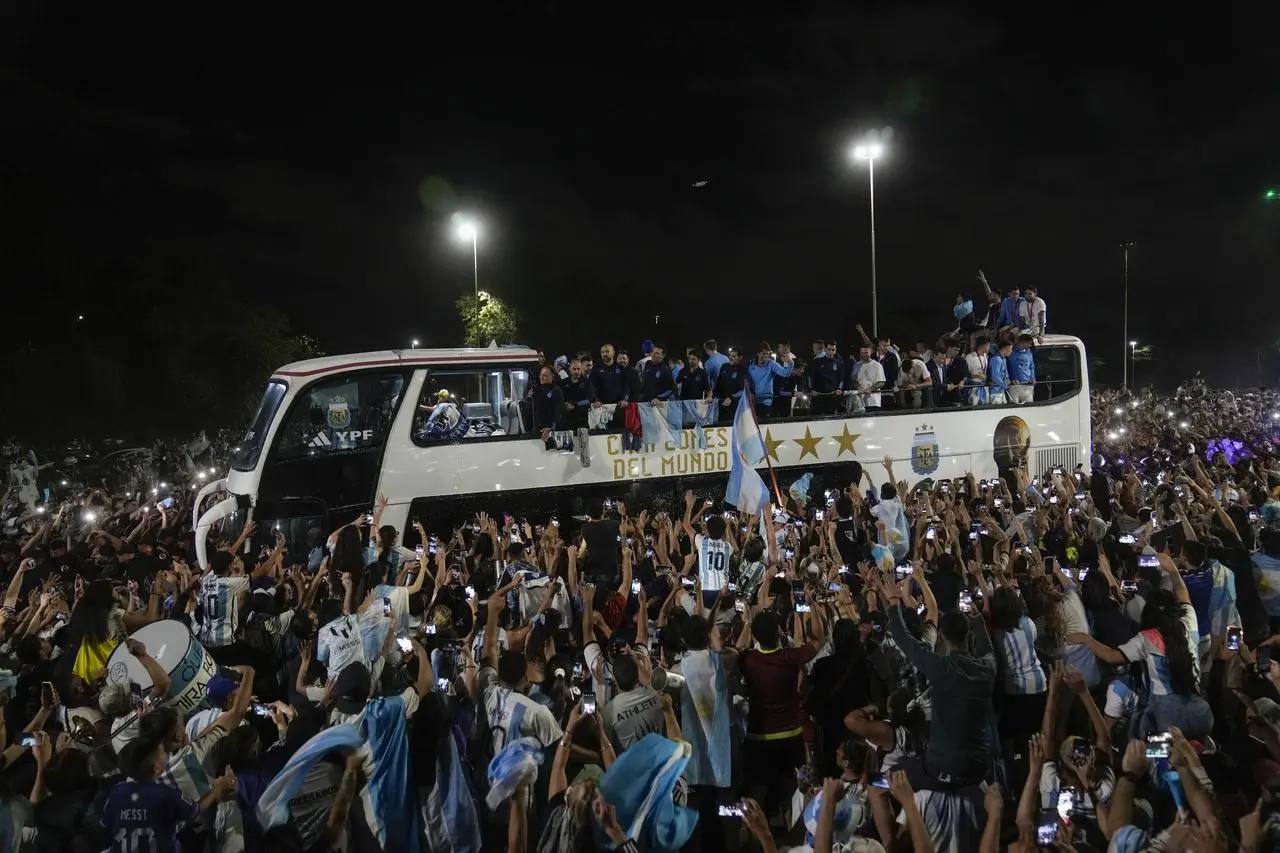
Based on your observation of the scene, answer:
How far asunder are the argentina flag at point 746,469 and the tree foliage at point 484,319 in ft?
65.0

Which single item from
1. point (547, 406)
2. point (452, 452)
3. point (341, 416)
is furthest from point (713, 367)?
point (341, 416)

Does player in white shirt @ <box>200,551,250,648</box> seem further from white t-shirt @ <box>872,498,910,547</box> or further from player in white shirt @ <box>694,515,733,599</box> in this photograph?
white t-shirt @ <box>872,498,910,547</box>

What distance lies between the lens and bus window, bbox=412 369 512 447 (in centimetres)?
1054

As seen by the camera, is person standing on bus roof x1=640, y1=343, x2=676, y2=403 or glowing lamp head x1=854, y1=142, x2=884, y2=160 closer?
person standing on bus roof x1=640, y1=343, x2=676, y2=403

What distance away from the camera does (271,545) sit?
9.73 meters

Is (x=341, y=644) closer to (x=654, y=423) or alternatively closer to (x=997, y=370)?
(x=654, y=423)

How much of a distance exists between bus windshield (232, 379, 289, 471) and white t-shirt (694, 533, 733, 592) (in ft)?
17.0

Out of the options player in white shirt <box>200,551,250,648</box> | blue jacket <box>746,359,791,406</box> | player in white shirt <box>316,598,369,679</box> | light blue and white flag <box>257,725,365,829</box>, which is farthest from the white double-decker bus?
light blue and white flag <box>257,725,365,829</box>

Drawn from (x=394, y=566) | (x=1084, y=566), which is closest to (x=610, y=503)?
(x=394, y=566)

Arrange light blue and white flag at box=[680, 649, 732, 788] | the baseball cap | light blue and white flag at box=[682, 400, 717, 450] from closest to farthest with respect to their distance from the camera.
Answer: the baseball cap < light blue and white flag at box=[680, 649, 732, 788] < light blue and white flag at box=[682, 400, 717, 450]

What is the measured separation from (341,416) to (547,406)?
2359 mm

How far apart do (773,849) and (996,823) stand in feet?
2.47

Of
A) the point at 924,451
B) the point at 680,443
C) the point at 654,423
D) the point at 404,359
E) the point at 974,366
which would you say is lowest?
the point at 924,451

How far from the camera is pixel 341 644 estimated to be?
200 inches
